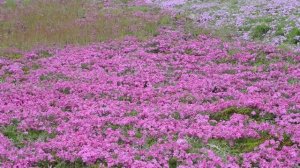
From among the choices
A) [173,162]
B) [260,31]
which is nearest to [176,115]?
[173,162]

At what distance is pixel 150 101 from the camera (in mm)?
13531

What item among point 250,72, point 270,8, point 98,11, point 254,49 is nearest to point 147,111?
point 250,72

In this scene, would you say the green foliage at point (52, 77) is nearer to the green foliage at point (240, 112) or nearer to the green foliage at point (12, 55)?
the green foliage at point (12, 55)

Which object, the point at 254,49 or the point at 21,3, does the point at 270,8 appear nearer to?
the point at 254,49

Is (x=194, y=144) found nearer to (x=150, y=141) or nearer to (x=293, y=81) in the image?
(x=150, y=141)

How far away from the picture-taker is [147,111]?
12.3m

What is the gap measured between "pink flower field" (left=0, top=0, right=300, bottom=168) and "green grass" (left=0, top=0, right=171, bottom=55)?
2485mm

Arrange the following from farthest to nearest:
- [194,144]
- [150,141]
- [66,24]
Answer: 1. [66,24]
2. [150,141]
3. [194,144]

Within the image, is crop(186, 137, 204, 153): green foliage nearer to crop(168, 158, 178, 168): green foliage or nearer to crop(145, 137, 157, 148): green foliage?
crop(168, 158, 178, 168): green foliage

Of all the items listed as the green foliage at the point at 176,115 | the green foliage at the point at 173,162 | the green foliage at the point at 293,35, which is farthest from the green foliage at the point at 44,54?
the green foliage at the point at 173,162

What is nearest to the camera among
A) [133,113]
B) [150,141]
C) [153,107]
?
[150,141]

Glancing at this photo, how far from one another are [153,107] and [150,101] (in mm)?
719

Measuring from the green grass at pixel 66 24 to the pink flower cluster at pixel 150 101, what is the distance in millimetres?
2140

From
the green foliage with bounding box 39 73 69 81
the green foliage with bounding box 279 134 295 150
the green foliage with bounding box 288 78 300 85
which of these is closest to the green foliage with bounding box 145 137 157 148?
the green foliage with bounding box 279 134 295 150
